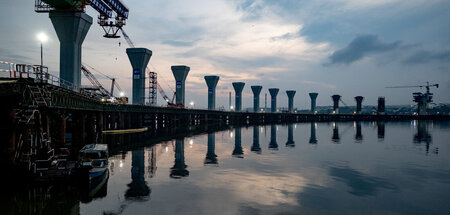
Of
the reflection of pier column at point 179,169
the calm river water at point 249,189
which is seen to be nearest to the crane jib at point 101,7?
the calm river water at point 249,189

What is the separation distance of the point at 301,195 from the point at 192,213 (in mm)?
10601

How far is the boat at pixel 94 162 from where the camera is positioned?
27266mm

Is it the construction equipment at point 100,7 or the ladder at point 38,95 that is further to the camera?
the construction equipment at point 100,7

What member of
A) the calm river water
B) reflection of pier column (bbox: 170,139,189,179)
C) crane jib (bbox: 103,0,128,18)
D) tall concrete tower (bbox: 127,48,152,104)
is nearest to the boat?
the calm river water

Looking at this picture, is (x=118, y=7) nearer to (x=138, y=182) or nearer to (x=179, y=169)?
(x=179, y=169)

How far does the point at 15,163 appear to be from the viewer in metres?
27.4

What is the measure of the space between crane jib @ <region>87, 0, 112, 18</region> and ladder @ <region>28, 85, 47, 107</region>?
4814 centimetres

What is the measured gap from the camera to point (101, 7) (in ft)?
242

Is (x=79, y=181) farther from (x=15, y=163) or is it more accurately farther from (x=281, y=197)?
(x=281, y=197)

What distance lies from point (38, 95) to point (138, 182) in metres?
13.5

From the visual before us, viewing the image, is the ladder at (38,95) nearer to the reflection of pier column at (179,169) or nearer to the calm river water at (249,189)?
the calm river water at (249,189)

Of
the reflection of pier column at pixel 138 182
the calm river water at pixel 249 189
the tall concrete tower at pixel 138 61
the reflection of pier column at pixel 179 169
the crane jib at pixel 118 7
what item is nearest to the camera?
the calm river water at pixel 249 189

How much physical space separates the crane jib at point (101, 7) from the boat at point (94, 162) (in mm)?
51784

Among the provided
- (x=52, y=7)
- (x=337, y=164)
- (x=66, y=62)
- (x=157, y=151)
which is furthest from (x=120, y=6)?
(x=337, y=164)
